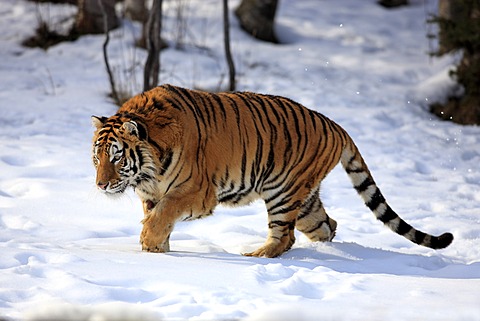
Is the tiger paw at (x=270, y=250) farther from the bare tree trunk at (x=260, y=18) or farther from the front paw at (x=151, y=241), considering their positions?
the bare tree trunk at (x=260, y=18)

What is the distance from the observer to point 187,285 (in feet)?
13.2

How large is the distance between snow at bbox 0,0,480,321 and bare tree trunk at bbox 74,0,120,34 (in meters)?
0.20

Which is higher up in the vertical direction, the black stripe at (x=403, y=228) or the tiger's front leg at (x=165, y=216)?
the tiger's front leg at (x=165, y=216)

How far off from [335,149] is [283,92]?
474 centimetres

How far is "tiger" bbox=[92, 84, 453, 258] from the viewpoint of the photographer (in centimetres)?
492

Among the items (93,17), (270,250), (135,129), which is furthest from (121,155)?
(93,17)

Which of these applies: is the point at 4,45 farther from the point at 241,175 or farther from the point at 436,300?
the point at 436,300

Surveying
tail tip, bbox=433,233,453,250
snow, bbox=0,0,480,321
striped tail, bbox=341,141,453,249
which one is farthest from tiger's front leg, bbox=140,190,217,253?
tail tip, bbox=433,233,453,250

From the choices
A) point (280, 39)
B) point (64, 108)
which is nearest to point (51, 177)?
point (64, 108)

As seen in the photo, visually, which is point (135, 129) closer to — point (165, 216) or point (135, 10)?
point (165, 216)

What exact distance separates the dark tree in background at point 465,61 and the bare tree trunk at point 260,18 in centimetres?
272

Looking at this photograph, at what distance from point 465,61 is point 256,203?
15.9 ft

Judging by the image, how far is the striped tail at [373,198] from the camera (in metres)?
5.54

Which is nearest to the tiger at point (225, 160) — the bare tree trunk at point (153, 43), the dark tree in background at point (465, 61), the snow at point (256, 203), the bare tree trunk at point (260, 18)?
the snow at point (256, 203)
